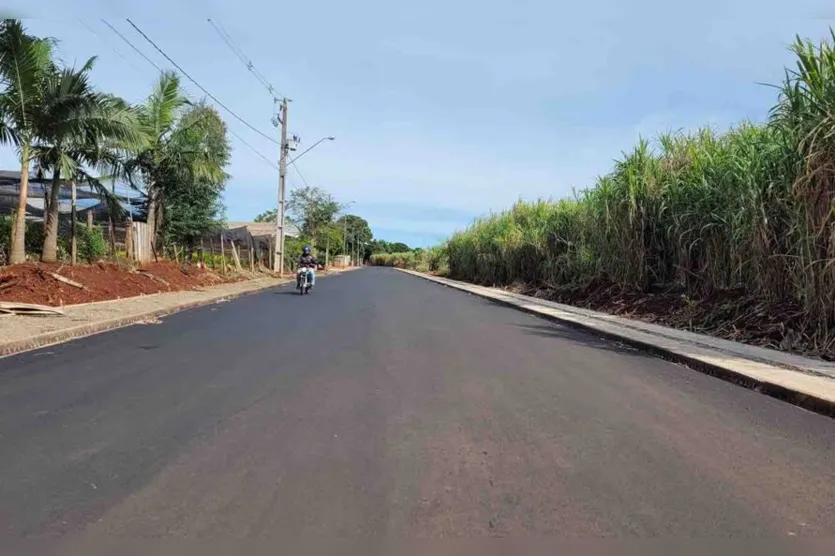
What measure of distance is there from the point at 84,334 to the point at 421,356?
5.78 meters

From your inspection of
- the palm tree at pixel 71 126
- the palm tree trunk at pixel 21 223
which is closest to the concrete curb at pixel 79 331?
the palm tree trunk at pixel 21 223

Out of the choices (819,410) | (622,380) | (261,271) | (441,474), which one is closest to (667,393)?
(622,380)

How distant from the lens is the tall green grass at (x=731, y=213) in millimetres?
9422

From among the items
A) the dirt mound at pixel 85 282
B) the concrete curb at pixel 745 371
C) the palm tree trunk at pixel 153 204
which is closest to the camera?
the concrete curb at pixel 745 371

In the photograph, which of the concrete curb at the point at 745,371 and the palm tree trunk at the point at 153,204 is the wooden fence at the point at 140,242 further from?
the concrete curb at the point at 745,371

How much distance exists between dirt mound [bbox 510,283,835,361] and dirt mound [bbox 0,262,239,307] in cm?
1289

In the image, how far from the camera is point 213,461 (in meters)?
4.52

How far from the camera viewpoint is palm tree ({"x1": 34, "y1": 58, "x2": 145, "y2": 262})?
1611 cm

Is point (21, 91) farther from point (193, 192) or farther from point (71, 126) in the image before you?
point (193, 192)

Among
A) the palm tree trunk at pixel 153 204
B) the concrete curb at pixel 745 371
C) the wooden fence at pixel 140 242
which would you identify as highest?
the palm tree trunk at pixel 153 204

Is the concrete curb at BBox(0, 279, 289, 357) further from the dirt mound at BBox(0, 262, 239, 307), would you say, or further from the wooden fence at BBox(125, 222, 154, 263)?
the wooden fence at BBox(125, 222, 154, 263)

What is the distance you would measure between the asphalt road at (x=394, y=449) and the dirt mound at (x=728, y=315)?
2.30m

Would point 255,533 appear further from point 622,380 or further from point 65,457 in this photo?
point 622,380

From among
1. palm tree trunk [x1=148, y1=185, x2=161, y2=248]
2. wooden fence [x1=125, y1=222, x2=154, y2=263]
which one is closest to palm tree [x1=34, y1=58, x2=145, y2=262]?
wooden fence [x1=125, y1=222, x2=154, y2=263]
